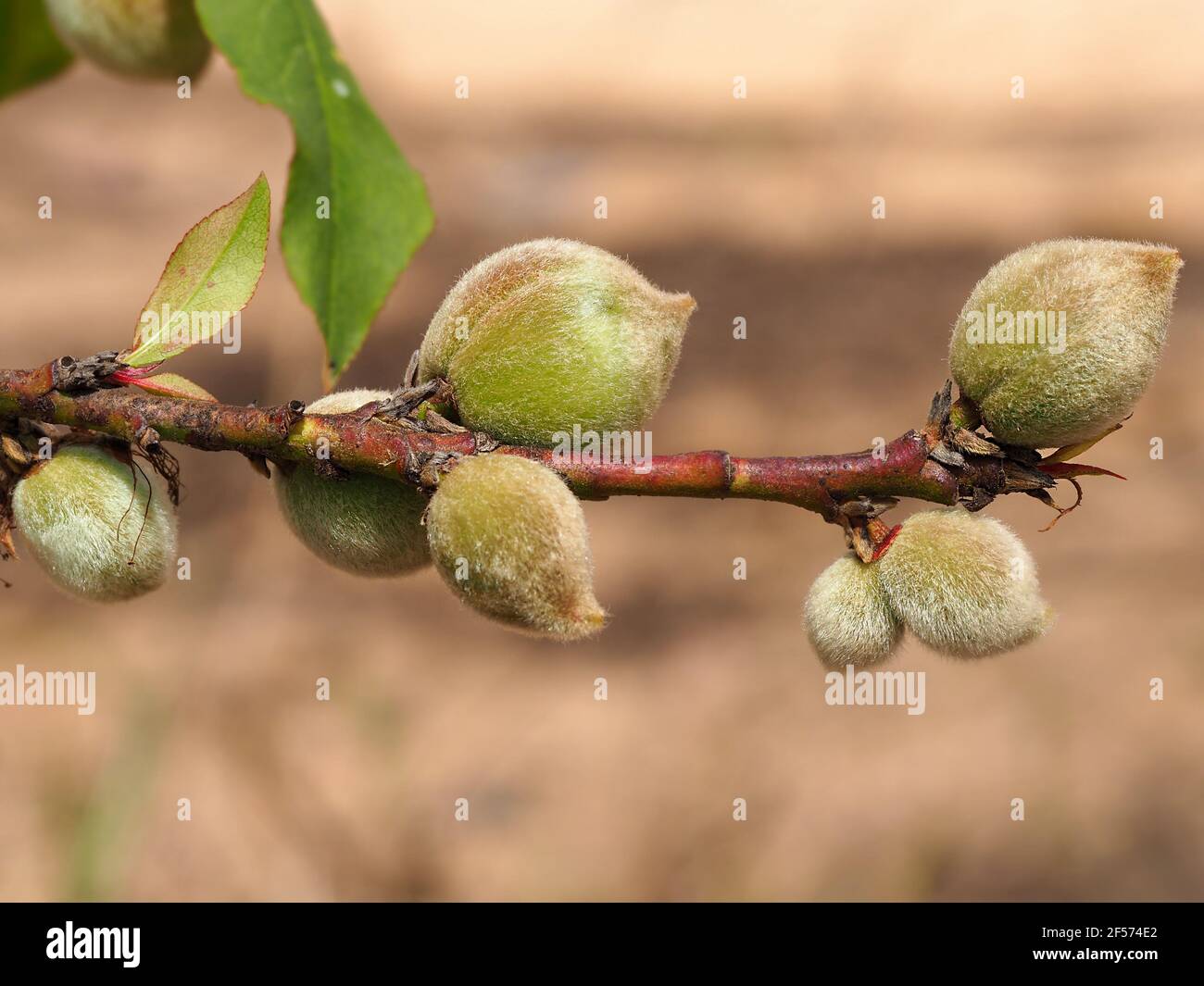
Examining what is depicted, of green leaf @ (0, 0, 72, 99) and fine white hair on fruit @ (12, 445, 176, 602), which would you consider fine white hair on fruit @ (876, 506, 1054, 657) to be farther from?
green leaf @ (0, 0, 72, 99)

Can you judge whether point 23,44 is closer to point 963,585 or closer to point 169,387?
point 169,387

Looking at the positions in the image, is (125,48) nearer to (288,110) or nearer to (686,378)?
(288,110)

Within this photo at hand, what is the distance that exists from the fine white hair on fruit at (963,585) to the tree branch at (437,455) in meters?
Result: 0.03

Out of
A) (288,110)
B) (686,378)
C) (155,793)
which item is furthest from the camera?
(686,378)

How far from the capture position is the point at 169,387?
78 centimetres

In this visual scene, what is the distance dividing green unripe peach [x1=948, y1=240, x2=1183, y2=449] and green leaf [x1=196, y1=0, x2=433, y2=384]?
40 cm

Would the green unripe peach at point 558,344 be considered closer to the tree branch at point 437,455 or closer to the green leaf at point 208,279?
the tree branch at point 437,455

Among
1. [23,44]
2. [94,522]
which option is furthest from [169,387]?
[23,44]

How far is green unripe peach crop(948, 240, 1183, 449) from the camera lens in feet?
2.32

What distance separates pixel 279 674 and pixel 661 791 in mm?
1171

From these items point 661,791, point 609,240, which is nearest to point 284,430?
point 661,791

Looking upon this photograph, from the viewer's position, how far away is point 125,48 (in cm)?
77

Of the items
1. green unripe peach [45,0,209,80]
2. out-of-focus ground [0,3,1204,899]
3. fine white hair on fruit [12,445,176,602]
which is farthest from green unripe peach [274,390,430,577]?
out-of-focus ground [0,3,1204,899]

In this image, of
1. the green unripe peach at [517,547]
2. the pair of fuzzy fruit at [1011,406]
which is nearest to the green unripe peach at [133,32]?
the green unripe peach at [517,547]
